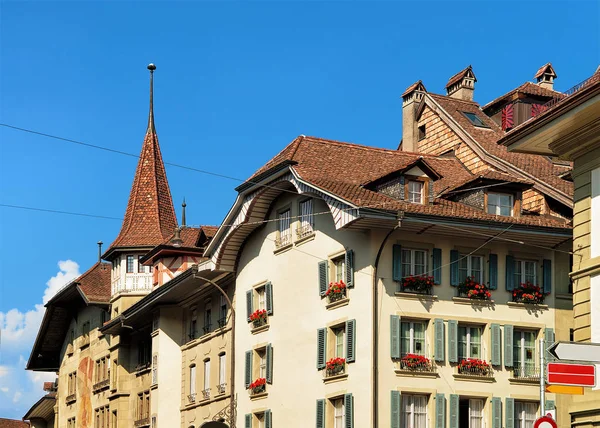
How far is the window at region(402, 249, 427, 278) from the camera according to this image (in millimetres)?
37281

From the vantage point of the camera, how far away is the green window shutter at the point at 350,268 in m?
37.3

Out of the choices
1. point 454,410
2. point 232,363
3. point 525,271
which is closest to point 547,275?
point 525,271

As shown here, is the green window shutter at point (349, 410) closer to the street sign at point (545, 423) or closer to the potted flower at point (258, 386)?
the potted flower at point (258, 386)

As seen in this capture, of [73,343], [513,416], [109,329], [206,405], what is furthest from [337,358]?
[73,343]

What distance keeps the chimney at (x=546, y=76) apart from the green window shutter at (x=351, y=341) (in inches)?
773

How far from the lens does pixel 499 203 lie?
3834cm

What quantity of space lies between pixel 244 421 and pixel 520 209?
1184 cm

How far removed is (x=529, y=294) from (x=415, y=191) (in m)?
4.44

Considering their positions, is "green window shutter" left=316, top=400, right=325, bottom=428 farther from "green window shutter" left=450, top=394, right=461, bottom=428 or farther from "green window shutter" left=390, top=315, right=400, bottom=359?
"green window shutter" left=450, top=394, right=461, bottom=428

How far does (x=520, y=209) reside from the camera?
38.4 m

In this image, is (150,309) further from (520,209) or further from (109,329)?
(520,209)

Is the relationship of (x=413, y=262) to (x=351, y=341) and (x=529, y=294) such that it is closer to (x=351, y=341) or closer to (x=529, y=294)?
(x=351, y=341)

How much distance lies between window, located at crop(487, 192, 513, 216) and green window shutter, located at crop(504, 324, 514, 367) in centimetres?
333

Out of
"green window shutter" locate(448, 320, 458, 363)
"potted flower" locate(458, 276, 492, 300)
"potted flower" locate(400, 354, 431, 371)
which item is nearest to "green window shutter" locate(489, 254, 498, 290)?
"potted flower" locate(458, 276, 492, 300)
